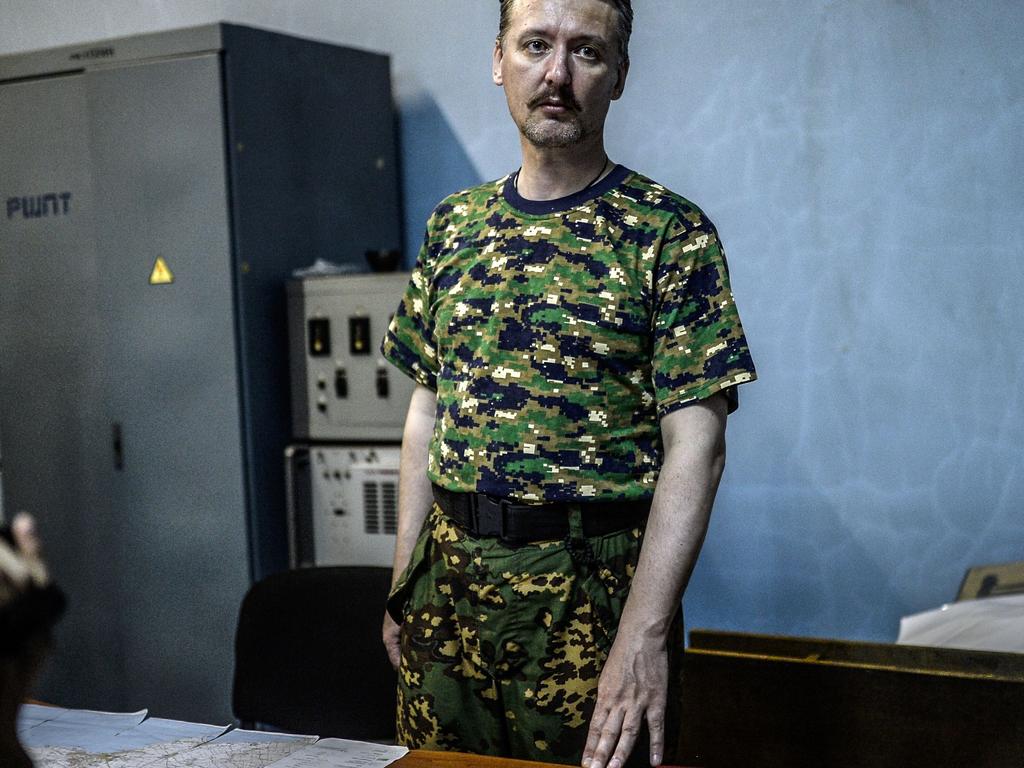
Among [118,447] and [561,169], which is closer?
[561,169]

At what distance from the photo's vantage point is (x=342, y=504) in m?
2.96

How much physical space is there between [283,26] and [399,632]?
247cm

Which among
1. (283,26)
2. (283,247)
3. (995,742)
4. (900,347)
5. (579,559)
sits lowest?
(995,742)

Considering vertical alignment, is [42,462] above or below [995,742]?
above

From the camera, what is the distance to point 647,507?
5.03ft

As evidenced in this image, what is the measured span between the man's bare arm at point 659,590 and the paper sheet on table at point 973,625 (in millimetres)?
1134

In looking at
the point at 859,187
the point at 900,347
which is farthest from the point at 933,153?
the point at 900,347

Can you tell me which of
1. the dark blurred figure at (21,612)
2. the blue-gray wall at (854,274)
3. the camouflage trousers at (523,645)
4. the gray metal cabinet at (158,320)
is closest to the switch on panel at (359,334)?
the gray metal cabinet at (158,320)

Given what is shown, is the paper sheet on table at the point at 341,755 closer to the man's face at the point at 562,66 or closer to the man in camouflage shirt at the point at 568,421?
the man in camouflage shirt at the point at 568,421

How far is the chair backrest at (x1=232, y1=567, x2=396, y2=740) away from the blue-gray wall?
152 centimetres

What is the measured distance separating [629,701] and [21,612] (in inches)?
36.9

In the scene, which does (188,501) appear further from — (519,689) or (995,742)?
(995,742)

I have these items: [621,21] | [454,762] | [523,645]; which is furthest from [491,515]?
[621,21]

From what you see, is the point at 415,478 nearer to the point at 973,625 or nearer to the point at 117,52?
the point at 973,625
